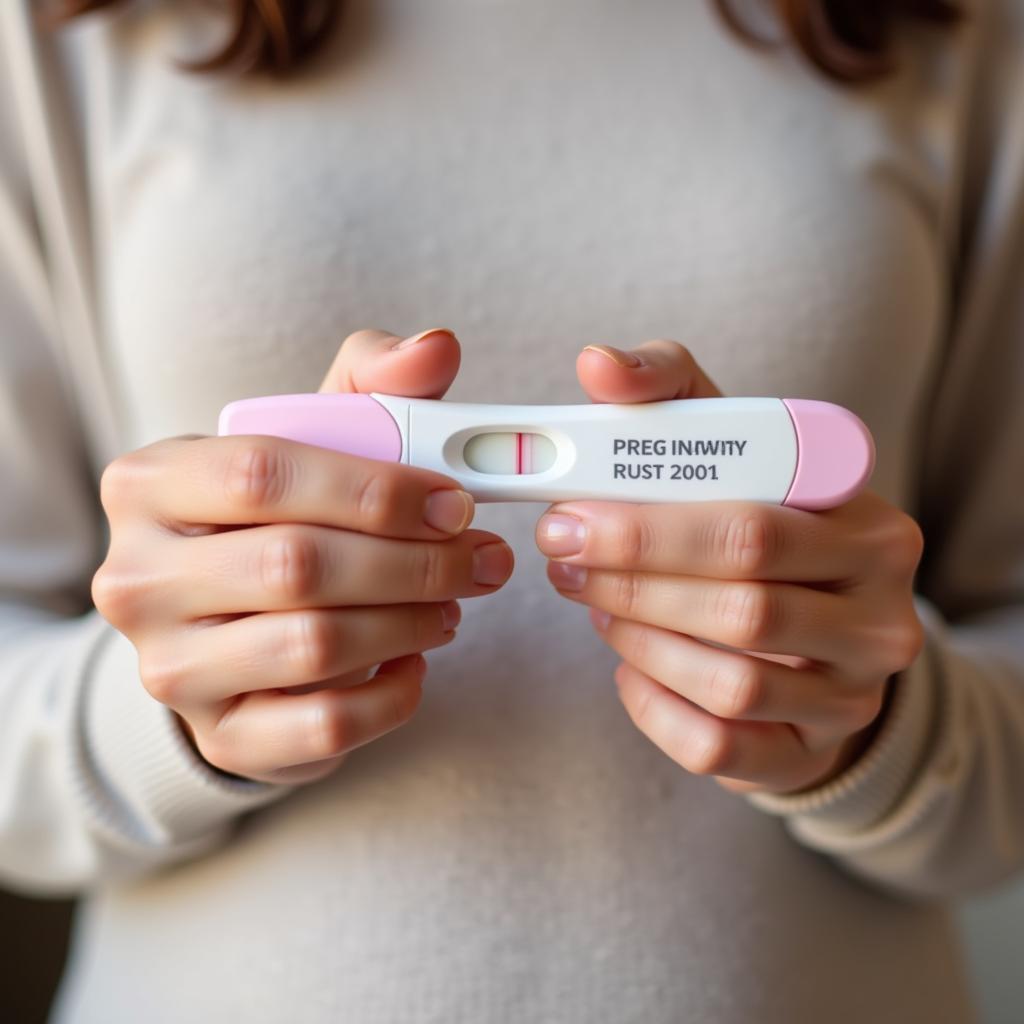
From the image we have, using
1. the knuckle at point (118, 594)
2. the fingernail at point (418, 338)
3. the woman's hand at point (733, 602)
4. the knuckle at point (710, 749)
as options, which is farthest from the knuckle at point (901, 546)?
the knuckle at point (118, 594)

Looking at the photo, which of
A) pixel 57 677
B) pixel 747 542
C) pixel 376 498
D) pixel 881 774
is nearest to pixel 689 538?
pixel 747 542

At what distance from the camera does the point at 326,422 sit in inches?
14.6

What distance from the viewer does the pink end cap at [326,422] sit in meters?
0.37

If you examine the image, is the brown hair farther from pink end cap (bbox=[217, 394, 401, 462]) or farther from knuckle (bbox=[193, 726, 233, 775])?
knuckle (bbox=[193, 726, 233, 775])

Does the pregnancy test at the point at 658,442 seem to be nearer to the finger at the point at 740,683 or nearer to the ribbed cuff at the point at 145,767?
the finger at the point at 740,683

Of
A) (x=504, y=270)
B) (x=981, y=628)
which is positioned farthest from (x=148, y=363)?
(x=981, y=628)

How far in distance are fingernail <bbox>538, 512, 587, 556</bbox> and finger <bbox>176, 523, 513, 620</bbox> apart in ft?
0.11

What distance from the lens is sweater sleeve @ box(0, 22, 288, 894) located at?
0.49 metres

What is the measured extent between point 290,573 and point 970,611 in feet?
1.90

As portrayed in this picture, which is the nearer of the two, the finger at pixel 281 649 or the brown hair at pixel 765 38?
the finger at pixel 281 649

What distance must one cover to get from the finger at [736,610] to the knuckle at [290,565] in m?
0.10

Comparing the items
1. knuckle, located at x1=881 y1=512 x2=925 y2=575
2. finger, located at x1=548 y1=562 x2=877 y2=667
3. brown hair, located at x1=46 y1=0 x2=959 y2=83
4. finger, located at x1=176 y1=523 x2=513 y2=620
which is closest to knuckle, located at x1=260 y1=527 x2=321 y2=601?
finger, located at x1=176 y1=523 x2=513 y2=620

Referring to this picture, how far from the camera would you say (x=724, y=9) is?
0.58 metres

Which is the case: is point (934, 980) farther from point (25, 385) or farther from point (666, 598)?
point (25, 385)
